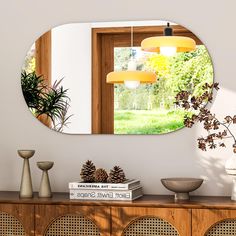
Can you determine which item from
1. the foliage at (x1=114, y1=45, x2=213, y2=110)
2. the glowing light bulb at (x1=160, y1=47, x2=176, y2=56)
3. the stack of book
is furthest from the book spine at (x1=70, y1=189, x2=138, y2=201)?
the glowing light bulb at (x1=160, y1=47, x2=176, y2=56)

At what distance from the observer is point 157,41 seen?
165 inches

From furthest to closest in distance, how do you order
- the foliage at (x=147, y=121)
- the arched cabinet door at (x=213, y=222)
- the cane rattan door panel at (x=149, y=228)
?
→ the foliage at (x=147, y=121) < the cane rattan door panel at (x=149, y=228) < the arched cabinet door at (x=213, y=222)

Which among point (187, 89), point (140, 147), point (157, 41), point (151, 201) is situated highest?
point (157, 41)

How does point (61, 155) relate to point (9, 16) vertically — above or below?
below

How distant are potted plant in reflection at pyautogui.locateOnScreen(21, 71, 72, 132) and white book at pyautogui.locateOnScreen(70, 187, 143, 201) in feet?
1.65

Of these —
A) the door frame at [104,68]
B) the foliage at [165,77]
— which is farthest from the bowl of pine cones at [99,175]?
the foliage at [165,77]

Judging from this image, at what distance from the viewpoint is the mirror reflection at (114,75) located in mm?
4172

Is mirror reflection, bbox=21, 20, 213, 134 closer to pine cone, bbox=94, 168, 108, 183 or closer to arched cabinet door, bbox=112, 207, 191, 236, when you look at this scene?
pine cone, bbox=94, 168, 108, 183

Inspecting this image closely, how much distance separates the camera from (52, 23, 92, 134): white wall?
14.1 feet

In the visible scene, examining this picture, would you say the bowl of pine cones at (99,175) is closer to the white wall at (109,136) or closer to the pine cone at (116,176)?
the pine cone at (116,176)

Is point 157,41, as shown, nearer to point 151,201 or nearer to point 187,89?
point 187,89

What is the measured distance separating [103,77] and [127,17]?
386 mm

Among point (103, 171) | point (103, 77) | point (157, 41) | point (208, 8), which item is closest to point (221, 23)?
point (208, 8)

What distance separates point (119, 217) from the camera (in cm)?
384
